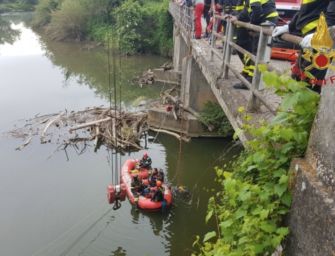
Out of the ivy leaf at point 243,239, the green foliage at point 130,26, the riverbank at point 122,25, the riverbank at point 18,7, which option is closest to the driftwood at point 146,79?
the riverbank at point 122,25

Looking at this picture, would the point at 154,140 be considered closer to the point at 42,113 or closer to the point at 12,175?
the point at 12,175

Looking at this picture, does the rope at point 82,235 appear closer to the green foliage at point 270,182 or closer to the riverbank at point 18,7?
the green foliage at point 270,182

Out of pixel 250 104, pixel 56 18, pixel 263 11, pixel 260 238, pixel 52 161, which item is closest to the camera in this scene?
pixel 260 238

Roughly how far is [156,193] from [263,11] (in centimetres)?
590

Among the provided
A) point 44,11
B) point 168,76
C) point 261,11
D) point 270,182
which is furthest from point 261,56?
point 44,11

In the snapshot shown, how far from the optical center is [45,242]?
9.54 m

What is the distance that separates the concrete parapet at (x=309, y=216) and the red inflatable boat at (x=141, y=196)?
25.2 ft

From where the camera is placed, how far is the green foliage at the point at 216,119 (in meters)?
14.3

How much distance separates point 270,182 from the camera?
9.19 ft

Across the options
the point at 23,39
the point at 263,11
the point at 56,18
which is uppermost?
the point at 263,11

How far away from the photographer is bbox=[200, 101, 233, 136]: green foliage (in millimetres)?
14281

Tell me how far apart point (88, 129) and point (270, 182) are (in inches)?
549

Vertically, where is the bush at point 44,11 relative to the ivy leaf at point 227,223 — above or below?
below

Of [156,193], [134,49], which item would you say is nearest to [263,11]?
[156,193]
